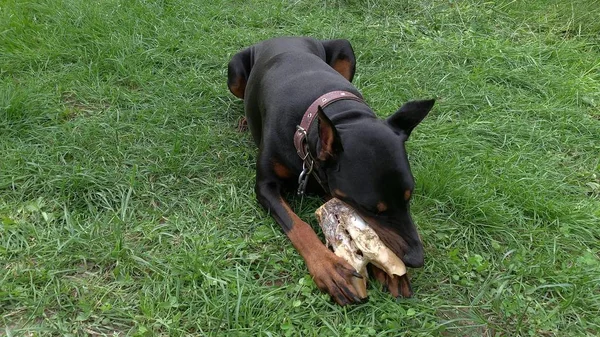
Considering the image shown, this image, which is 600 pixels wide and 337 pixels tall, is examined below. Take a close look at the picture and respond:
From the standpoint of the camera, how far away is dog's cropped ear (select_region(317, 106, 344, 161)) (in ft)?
7.68

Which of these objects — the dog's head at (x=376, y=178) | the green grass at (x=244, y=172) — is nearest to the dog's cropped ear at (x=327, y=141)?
the dog's head at (x=376, y=178)

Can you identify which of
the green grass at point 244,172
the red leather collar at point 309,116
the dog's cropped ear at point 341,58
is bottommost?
the green grass at point 244,172

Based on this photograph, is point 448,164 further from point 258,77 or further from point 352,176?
point 258,77

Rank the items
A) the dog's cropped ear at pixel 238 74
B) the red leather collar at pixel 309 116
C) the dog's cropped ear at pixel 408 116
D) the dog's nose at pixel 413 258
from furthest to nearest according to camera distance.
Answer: the dog's cropped ear at pixel 238 74
the red leather collar at pixel 309 116
the dog's cropped ear at pixel 408 116
the dog's nose at pixel 413 258

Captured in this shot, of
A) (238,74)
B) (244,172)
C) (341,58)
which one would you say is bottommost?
(244,172)

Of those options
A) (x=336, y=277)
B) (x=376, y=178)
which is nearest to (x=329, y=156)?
(x=376, y=178)

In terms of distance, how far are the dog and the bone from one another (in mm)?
35

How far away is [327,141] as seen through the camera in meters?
2.43

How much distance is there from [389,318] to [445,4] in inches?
164

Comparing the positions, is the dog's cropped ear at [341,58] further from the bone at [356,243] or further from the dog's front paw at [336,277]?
the dog's front paw at [336,277]

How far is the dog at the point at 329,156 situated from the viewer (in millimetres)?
2357

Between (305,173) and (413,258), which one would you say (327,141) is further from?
(413,258)

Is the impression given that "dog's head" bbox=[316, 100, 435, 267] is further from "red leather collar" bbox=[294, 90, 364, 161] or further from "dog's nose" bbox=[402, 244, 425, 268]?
"red leather collar" bbox=[294, 90, 364, 161]

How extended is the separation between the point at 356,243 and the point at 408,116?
68 centimetres
